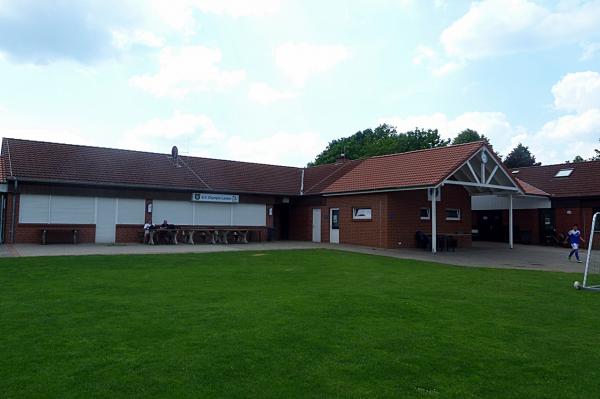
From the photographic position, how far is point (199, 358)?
4934mm

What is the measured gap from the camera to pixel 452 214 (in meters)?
25.4

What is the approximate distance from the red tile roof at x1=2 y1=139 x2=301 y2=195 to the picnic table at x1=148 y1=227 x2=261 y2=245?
88.1 inches

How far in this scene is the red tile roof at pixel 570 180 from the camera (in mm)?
25828

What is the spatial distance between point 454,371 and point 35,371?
12.9 ft

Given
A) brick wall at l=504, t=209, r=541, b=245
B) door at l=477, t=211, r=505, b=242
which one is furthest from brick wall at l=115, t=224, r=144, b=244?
brick wall at l=504, t=209, r=541, b=245

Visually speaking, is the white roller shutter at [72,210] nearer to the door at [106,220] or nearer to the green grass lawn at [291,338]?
the door at [106,220]

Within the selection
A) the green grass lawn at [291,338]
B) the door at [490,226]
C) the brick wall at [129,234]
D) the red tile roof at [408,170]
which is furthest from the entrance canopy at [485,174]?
the brick wall at [129,234]

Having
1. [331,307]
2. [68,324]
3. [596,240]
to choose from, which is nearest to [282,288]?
[331,307]

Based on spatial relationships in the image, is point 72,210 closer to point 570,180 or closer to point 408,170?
point 408,170

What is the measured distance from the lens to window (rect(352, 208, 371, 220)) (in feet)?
75.7

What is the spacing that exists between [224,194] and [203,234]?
254cm

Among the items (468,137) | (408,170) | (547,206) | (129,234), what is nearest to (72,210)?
(129,234)

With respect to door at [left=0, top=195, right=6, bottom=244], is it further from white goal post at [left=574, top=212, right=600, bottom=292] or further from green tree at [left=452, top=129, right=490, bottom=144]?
green tree at [left=452, top=129, right=490, bottom=144]

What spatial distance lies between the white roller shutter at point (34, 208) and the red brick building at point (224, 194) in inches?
1.5
